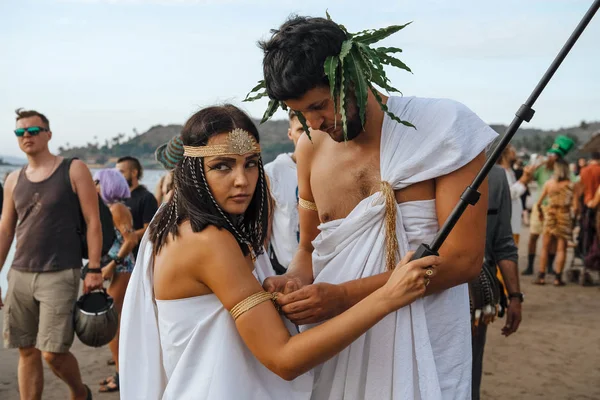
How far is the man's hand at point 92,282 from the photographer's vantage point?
4820 millimetres

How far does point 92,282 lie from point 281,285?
299cm

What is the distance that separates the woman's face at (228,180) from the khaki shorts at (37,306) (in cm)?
296

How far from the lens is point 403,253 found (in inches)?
89.9

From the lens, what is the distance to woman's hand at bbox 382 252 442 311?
192 centimetres

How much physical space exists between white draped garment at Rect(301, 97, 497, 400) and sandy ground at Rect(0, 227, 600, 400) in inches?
143

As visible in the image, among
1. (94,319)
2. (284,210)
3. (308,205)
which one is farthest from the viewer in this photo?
(284,210)

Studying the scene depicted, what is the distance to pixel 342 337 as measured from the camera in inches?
77.5

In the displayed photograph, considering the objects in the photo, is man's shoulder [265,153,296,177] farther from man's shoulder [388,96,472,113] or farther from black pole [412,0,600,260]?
black pole [412,0,600,260]

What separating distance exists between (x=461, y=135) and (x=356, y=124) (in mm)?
377

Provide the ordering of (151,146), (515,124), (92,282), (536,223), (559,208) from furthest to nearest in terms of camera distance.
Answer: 1. (536,223)
2. (559,208)
3. (151,146)
4. (92,282)
5. (515,124)

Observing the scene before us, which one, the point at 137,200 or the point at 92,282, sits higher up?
the point at 137,200

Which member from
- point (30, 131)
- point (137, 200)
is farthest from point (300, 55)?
Result: point (137, 200)

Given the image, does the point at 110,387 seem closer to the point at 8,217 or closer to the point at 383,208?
the point at 8,217

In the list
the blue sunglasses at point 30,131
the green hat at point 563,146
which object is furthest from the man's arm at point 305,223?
the green hat at point 563,146
